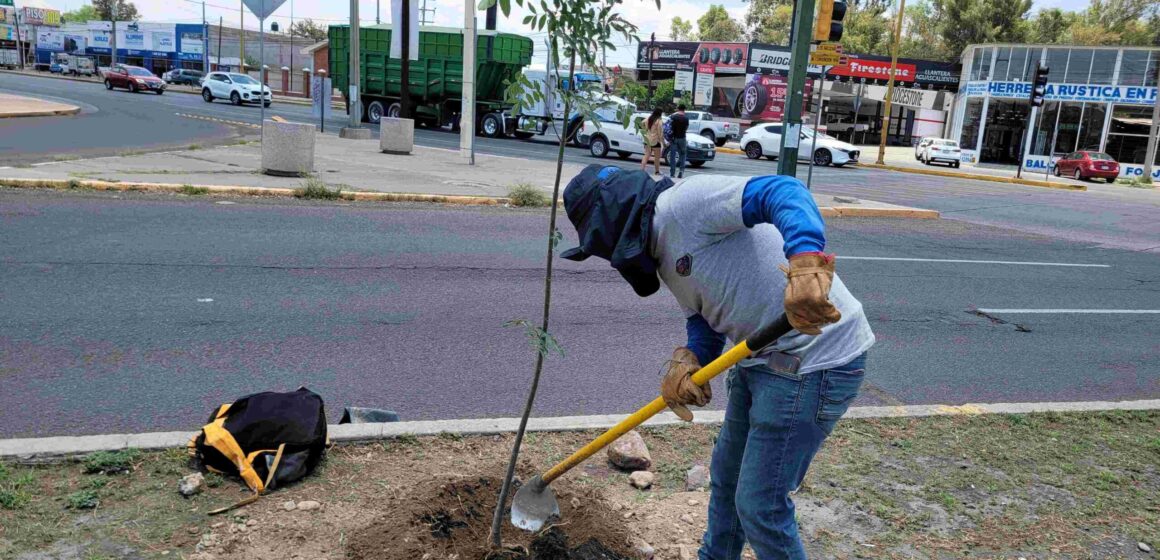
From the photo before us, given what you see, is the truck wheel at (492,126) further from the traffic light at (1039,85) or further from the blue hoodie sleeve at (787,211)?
the blue hoodie sleeve at (787,211)

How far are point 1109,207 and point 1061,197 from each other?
2442 millimetres

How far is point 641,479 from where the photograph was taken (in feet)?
12.8

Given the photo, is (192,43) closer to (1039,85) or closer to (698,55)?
(698,55)

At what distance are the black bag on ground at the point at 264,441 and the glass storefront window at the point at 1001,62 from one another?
140 feet

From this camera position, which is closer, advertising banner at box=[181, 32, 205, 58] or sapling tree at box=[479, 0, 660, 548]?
sapling tree at box=[479, 0, 660, 548]

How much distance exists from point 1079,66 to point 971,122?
17.3ft

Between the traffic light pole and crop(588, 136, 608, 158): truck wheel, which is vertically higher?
the traffic light pole

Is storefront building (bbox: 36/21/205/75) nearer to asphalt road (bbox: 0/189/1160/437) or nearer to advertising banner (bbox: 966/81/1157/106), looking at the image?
advertising banner (bbox: 966/81/1157/106)

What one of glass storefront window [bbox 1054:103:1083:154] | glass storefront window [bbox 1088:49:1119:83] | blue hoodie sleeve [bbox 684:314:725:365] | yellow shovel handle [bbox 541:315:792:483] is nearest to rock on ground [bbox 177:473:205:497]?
yellow shovel handle [bbox 541:315:792:483]

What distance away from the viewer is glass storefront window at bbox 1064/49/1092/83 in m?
38.0

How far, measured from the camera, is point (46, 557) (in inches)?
118

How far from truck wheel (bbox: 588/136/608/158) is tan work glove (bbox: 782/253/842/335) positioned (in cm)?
2307

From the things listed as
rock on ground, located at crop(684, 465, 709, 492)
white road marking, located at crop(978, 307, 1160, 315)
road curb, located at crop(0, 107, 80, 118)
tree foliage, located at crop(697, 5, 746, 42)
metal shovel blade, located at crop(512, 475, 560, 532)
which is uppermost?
tree foliage, located at crop(697, 5, 746, 42)

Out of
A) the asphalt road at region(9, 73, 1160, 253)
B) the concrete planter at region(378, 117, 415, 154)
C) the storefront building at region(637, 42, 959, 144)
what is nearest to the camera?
the asphalt road at region(9, 73, 1160, 253)
